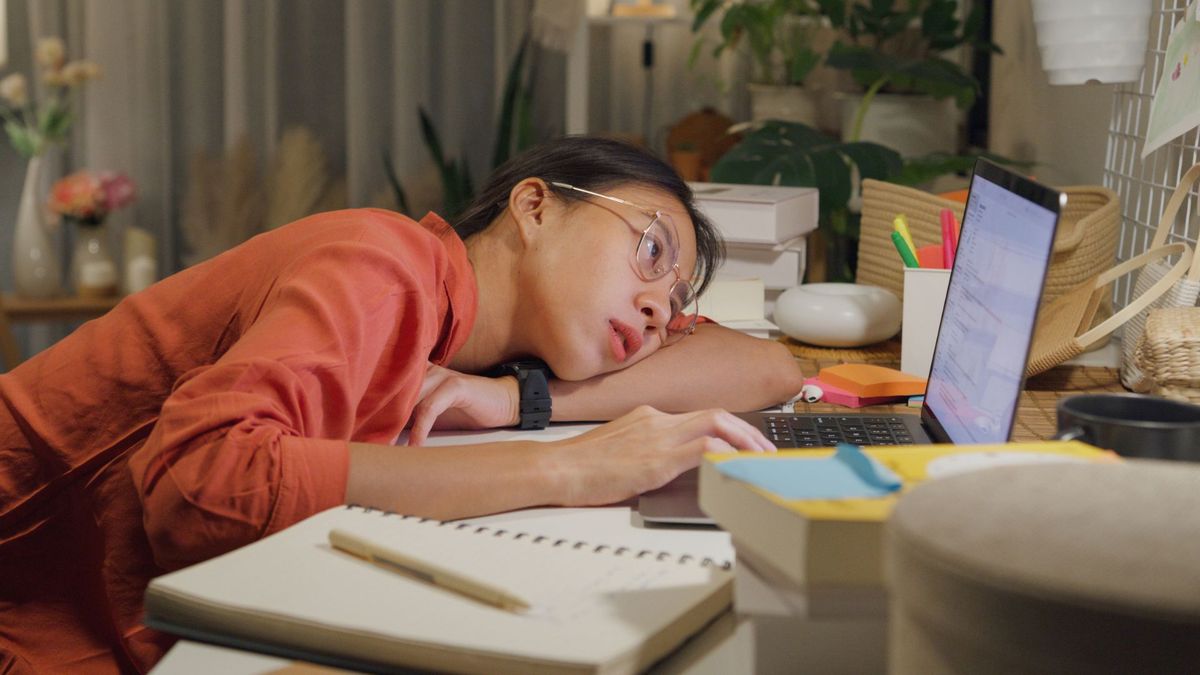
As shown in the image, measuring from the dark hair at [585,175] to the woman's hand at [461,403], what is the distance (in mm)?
184

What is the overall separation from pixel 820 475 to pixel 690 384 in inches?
28.7

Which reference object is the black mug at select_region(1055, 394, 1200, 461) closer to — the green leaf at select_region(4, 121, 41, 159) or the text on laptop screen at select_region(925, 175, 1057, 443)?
the text on laptop screen at select_region(925, 175, 1057, 443)

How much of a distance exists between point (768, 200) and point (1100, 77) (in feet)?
1.52

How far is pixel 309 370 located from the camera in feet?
2.88

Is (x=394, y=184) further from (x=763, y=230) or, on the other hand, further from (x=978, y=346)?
(x=978, y=346)

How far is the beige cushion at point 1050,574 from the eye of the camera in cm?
39

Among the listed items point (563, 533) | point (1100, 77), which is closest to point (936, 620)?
point (563, 533)

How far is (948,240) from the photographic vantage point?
139cm

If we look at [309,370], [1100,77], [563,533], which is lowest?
[563,533]

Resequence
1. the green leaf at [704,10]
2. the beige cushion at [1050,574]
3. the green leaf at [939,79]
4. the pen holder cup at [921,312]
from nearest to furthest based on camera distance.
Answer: the beige cushion at [1050,574] < the pen holder cup at [921,312] < the green leaf at [939,79] < the green leaf at [704,10]

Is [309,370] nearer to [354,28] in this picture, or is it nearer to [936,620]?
[936,620]

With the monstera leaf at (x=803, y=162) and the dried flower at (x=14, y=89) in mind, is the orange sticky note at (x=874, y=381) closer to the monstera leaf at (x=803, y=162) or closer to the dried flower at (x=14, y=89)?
the monstera leaf at (x=803, y=162)

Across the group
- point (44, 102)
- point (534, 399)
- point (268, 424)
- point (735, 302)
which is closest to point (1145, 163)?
point (735, 302)

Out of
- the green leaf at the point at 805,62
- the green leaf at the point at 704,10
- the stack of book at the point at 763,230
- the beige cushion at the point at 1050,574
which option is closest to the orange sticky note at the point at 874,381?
the stack of book at the point at 763,230
